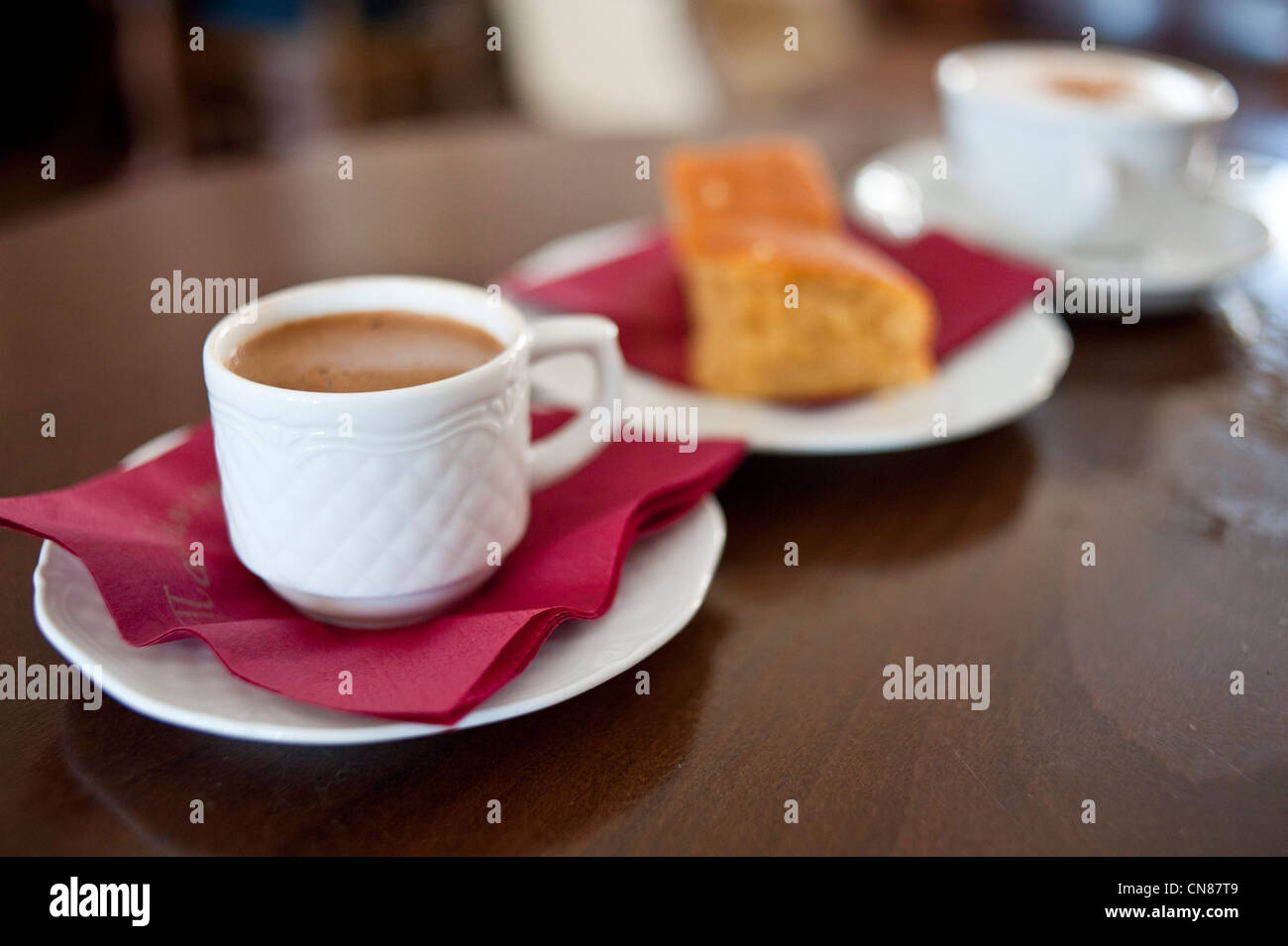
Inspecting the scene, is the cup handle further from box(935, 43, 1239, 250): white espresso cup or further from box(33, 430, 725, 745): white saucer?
box(935, 43, 1239, 250): white espresso cup

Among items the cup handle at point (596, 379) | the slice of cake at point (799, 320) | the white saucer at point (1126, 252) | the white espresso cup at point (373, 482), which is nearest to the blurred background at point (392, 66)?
the white saucer at point (1126, 252)

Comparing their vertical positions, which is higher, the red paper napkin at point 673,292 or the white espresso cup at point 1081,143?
the white espresso cup at point 1081,143

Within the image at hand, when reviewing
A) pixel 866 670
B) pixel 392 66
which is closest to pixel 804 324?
pixel 866 670

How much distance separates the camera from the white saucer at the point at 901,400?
972mm

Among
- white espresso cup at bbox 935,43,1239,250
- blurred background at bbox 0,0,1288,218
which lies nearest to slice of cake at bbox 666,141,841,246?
white espresso cup at bbox 935,43,1239,250

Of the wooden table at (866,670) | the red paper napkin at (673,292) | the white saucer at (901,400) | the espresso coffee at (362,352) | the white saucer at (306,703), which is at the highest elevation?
the espresso coffee at (362,352)

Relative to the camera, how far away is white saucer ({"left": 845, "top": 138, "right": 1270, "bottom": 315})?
126cm

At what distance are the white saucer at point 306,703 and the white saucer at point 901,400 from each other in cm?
22

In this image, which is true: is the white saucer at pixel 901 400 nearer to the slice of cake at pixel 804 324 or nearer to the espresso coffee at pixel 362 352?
the slice of cake at pixel 804 324

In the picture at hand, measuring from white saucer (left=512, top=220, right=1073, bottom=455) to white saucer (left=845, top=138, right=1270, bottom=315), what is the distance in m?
0.15

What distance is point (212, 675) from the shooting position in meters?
0.67

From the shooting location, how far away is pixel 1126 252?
137cm

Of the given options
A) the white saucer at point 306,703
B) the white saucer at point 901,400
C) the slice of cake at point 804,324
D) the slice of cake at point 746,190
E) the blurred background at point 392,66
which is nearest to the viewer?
the white saucer at point 306,703
